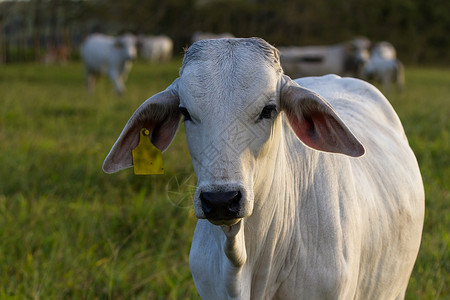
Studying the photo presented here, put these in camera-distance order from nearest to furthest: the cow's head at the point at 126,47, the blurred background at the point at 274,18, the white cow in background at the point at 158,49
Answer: the cow's head at the point at 126,47, the blurred background at the point at 274,18, the white cow in background at the point at 158,49

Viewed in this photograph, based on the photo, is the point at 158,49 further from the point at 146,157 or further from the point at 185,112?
the point at 185,112

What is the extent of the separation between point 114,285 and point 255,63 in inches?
62.2

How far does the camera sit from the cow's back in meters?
2.17

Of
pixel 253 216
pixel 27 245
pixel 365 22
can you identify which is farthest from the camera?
pixel 365 22

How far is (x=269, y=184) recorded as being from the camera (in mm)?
1892

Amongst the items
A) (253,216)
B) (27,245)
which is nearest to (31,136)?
(27,245)

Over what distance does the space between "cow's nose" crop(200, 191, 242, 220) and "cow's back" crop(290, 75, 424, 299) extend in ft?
1.86

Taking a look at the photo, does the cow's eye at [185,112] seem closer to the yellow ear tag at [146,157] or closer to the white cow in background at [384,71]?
the yellow ear tag at [146,157]

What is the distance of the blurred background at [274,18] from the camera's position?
2552cm

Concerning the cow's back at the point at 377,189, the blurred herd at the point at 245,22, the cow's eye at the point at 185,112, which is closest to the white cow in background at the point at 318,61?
the blurred herd at the point at 245,22

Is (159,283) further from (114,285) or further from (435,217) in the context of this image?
(435,217)

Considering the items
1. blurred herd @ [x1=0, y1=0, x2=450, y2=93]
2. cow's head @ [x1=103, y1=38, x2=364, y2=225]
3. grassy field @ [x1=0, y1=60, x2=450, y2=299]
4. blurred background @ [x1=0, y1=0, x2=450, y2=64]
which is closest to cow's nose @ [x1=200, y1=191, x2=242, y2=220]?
cow's head @ [x1=103, y1=38, x2=364, y2=225]

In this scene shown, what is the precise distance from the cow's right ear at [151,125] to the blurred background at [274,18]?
21942 mm

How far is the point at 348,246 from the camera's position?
1979 mm
